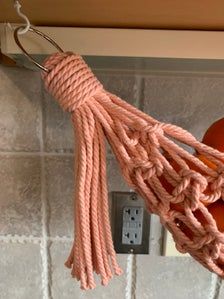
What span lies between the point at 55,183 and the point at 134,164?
0.86 ft

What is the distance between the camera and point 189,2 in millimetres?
408

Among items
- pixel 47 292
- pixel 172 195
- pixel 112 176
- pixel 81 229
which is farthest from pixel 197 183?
pixel 47 292

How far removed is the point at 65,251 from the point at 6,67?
0.30 m

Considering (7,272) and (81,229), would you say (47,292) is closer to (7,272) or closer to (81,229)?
(7,272)

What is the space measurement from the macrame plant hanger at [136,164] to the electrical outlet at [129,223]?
A: 19 centimetres

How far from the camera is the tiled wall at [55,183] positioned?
630mm

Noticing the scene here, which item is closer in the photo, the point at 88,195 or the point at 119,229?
the point at 88,195

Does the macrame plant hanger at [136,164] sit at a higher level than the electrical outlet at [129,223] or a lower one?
higher

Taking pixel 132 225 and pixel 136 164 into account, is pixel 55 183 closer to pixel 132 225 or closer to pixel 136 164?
pixel 132 225

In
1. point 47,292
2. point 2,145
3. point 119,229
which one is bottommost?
point 47,292

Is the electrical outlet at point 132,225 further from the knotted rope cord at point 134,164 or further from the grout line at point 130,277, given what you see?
the knotted rope cord at point 134,164

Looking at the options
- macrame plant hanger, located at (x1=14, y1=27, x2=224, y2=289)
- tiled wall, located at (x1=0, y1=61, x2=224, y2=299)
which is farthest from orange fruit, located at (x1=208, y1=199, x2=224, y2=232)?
tiled wall, located at (x1=0, y1=61, x2=224, y2=299)

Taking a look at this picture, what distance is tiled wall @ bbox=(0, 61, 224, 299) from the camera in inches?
24.8

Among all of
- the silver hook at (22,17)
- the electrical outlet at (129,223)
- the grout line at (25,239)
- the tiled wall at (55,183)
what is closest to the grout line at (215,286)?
the tiled wall at (55,183)
